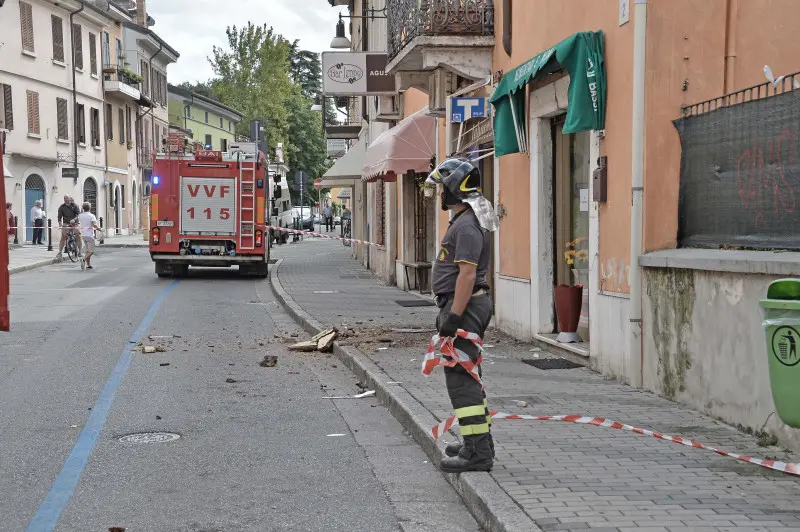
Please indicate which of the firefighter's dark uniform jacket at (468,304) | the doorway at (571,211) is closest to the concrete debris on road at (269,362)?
the doorway at (571,211)

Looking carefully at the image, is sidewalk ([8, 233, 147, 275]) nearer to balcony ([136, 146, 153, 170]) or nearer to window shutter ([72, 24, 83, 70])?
window shutter ([72, 24, 83, 70])

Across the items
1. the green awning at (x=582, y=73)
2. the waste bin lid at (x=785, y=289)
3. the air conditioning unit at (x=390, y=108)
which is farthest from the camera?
the air conditioning unit at (x=390, y=108)

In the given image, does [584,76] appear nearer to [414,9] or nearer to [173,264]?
[414,9]

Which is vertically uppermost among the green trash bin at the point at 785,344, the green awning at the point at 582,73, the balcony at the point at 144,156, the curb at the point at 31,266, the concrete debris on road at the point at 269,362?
the balcony at the point at 144,156

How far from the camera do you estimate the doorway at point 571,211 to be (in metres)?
10.6

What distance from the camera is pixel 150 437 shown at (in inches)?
275

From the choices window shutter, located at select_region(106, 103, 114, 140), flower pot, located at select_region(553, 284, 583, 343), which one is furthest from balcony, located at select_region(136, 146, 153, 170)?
flower pot, located at select_region(553, 284, 583, 343)

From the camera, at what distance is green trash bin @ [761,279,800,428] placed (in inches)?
184

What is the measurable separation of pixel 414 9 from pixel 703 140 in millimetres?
7457

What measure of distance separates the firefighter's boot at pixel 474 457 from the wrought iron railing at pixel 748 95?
10.3 ft

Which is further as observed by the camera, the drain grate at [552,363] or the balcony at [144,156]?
the balcony at [144,156]

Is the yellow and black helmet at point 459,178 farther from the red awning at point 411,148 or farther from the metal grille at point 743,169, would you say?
the red awning at point 411,148

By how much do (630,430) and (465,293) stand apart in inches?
75.5

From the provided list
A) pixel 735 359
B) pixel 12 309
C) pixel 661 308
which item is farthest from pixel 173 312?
pixel 735 359
